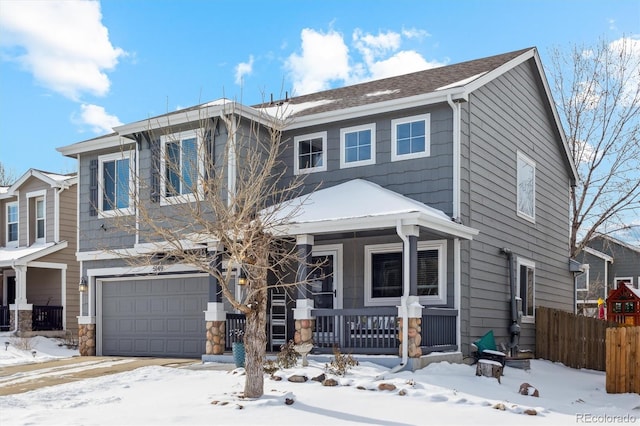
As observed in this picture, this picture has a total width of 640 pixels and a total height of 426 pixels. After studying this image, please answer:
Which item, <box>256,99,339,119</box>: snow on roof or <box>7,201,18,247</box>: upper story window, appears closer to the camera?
<box>256,99,339,119</box>: snow on roof

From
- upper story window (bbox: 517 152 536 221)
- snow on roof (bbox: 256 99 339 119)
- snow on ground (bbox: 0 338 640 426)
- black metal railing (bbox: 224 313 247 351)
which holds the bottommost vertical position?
snow on ground (bbox: 0 338 640 426)

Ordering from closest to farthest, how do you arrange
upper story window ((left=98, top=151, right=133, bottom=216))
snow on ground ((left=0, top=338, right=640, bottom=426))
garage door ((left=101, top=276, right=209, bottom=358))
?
snow on ground ((left=0, top=338, right=640, bottom=426)), garage door ((left=101, top=276, right=209, bottom=358)), upper story window ((left=98, top=151, right=133, bottom=216))

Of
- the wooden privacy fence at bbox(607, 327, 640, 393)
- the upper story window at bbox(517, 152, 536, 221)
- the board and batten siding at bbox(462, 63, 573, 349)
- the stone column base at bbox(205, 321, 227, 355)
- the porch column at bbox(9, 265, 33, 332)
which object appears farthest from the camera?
the porch column at bbox(9, 265, 33, 332)

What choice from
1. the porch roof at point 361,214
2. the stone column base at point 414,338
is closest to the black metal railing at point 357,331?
the stone column base at point 414,338

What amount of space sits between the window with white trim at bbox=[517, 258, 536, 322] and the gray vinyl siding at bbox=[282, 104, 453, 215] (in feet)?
12.8

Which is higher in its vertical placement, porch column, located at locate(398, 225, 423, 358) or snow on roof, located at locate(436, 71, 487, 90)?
snow on roof, located at locate(436, 71, 487, 90)

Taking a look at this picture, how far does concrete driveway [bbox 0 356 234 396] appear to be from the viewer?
40.7ft

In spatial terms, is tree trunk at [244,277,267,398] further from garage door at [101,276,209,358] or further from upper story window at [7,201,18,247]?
upper story window at [7,201,18,247]

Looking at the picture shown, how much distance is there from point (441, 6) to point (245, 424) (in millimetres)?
9336

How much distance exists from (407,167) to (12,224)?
1616 cm

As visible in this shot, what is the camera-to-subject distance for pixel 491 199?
51.3 feet

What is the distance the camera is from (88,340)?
17.6 m

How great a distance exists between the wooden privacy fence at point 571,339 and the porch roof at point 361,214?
4.61 m

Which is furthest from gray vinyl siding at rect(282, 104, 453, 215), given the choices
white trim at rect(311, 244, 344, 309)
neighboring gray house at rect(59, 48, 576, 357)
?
white trim at rect(311, 244, 344, 309)
